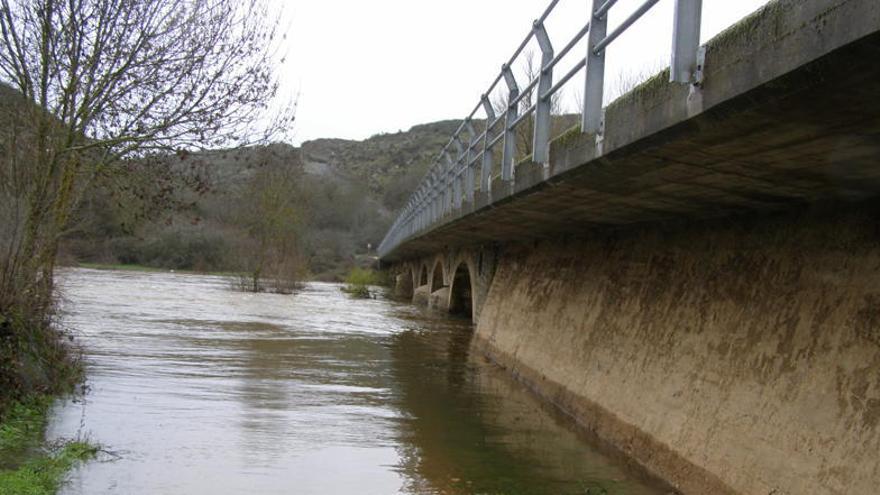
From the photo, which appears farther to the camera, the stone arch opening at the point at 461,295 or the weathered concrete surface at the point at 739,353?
the stone arch opening at the point at 461,295

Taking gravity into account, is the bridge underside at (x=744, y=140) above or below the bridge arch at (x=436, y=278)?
above

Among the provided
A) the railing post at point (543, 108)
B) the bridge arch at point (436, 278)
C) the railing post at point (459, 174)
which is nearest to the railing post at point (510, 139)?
the railing post at point (543, 108)

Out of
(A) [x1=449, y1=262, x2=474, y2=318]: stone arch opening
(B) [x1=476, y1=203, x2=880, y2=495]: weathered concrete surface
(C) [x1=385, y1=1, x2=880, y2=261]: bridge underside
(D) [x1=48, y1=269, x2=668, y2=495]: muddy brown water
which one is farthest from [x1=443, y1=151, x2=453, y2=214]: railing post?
(A) [x1=449, y1=262, x2=474, y2=318]: stone arch opening

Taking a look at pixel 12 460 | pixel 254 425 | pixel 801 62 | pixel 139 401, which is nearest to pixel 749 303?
pixel 801 62

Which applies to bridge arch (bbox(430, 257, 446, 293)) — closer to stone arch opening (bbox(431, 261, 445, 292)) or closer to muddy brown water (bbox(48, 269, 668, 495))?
stone arch opening (bbox(431, 261, 445, 292))

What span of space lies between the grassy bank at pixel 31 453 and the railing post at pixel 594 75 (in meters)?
4.82

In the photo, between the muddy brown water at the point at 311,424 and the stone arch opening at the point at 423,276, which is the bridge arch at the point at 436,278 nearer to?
the stone arch opening at the point at 423,276

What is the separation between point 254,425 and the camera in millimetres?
8625

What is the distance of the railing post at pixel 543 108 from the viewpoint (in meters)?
8.09

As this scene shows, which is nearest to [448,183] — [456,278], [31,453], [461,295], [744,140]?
[456,278]

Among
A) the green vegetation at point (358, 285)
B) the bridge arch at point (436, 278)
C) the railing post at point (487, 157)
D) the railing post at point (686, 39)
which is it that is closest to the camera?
the railing post at point (686, 39)

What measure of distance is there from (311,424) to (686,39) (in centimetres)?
596

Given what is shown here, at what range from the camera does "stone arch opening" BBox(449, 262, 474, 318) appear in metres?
27.8

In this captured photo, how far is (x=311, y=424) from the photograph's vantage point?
892 cm
